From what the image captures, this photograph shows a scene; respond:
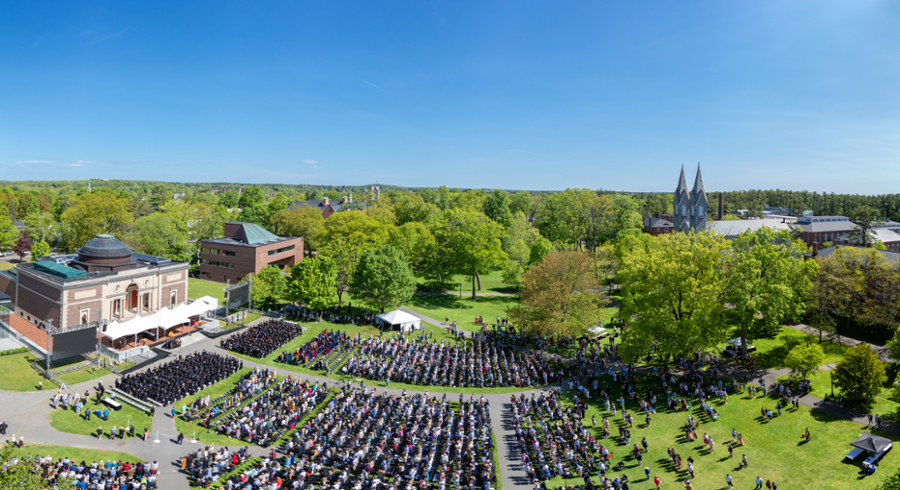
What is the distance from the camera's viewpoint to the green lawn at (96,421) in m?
26.1

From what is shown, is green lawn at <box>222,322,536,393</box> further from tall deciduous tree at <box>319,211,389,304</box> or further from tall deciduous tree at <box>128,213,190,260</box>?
tall deciduous tree at <box>128,213,190,260</box>

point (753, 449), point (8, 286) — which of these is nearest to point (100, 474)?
point (753, 449)

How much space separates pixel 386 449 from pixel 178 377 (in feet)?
55.5

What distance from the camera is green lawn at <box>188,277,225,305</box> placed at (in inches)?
2194

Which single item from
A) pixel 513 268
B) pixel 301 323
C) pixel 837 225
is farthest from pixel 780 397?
pixel 837 225

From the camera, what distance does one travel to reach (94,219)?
70375mm

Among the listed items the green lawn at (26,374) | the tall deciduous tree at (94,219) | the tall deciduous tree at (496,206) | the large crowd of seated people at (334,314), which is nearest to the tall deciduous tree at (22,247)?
the tall deciduous tree at (94,219)

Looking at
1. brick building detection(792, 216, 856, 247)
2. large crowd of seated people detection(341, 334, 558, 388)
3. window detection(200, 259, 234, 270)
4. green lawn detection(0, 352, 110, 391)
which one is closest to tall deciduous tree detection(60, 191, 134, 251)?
window detection(200, 259, 234, 270)

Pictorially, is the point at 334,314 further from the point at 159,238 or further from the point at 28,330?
the point at 159,238

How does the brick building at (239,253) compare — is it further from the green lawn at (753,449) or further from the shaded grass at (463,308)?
the green lawn at (753,449)

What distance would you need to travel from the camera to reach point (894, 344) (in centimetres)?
3253

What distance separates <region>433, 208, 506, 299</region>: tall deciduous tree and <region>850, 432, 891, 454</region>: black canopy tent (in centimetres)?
3954

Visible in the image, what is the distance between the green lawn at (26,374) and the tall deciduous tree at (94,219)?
40.7 m

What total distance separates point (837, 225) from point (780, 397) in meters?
103
